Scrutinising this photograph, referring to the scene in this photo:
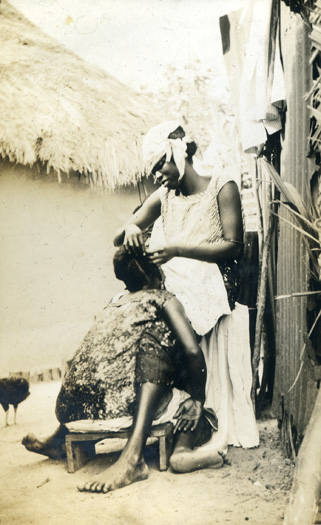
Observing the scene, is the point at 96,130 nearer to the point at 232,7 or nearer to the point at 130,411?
the point at 232,7

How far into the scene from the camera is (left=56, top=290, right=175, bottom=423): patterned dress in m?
2.82

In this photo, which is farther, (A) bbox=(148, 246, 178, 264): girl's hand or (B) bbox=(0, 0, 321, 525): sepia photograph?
(A) bbox=(148, 246, 178, 264): girl's hand

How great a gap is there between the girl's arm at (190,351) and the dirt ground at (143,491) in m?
0.34

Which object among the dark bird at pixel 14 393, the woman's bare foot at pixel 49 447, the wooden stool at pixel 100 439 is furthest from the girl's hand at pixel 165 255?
the woman's bare foot at pixel 49 447

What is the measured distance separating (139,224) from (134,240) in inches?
4.0

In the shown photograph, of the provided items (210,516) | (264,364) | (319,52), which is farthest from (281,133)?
(210,516)

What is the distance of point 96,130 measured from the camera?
2.94 m

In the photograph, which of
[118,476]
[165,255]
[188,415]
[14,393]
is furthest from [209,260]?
[14,393]

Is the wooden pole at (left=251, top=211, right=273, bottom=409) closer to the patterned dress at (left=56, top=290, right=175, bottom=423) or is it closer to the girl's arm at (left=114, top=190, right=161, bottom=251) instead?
the patterned dress at (left=56, top=290, right=175, bottom=423)

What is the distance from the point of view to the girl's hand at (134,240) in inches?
116

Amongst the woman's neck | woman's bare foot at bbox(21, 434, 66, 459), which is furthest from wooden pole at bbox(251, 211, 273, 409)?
woman's bare foot at bbox(21, 434, 66, 459)

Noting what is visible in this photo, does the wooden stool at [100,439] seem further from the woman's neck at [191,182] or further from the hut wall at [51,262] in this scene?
the woman's neck at [191,182]

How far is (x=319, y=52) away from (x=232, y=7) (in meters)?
0.59

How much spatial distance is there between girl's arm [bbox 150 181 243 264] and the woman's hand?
82 centimetres
